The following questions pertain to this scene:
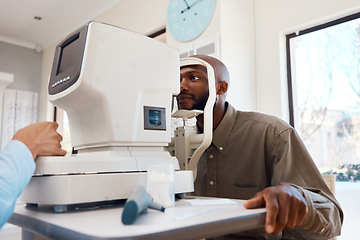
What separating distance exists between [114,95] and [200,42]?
1.76m

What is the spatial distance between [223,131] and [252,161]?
15 cm

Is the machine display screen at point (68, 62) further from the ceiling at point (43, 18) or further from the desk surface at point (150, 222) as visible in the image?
the ceiling at point (43, 18)

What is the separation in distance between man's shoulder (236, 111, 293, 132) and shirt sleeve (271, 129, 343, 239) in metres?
0.03

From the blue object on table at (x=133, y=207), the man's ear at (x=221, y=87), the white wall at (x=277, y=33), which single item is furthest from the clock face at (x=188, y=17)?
the blue object on table at (x=133, y=207)

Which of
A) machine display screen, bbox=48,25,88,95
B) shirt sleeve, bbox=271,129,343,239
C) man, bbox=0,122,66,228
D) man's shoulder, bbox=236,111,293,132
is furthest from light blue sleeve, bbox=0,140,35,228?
man's shoulder, bbox=236,111,293,132

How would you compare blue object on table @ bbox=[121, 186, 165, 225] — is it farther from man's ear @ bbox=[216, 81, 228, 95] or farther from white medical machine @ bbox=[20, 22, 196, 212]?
man's ear @ bbox=[216, 81, 228, 95]

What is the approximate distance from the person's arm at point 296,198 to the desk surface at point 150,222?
1.2 inches

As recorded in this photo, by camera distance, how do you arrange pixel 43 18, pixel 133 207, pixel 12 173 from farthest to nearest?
pixel 43 18
pixel 12 173
pixel 133 207

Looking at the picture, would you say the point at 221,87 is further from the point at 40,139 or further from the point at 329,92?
the point at 329,92

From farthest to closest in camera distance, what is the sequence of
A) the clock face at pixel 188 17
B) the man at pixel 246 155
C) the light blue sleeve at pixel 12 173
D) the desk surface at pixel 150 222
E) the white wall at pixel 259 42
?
the clock face at pixel 188 17 < the white wall at pixel 259 42 < the man at pixel 246 155 < the light blue sleeve at pixel 12 173 < the desk surface at pixel 150 222

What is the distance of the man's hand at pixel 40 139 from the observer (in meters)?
0.68

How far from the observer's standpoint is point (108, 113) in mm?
780

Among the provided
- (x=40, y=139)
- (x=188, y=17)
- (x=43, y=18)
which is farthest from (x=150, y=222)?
(x=43, y=18)

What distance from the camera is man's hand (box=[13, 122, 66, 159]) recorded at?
2.22 ft
